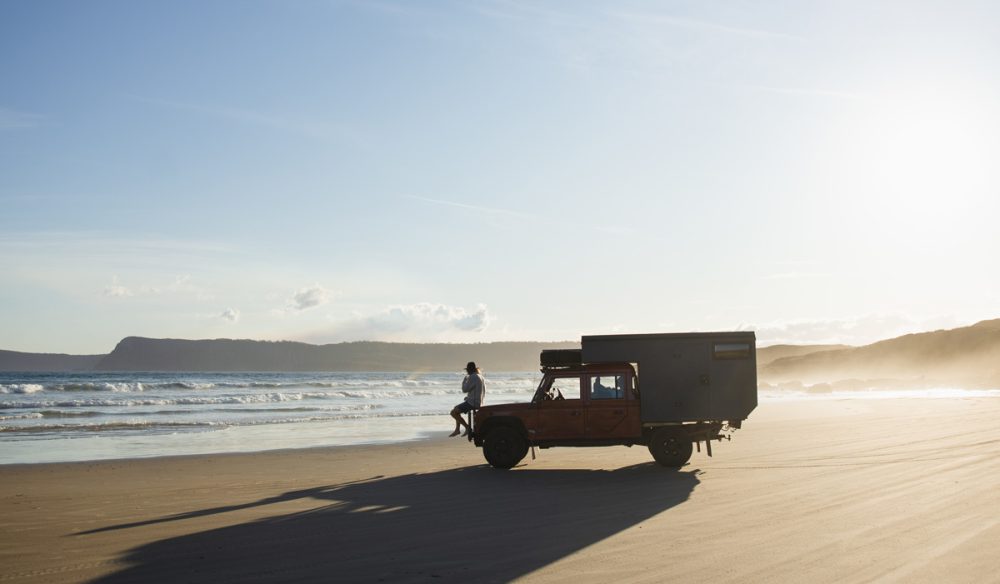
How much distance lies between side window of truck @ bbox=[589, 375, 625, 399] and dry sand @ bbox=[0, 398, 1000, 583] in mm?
1446

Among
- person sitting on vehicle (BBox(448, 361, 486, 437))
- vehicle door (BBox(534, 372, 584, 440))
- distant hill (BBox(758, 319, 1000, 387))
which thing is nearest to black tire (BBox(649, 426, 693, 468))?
vehicle door (BBox(534, 372, 584, 440))

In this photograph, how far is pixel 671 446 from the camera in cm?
1594

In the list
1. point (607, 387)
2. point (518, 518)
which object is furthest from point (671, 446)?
point (518, 518)

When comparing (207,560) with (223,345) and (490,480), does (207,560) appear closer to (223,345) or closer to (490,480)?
(490,480)


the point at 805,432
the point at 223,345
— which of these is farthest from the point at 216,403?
the point at 223,345

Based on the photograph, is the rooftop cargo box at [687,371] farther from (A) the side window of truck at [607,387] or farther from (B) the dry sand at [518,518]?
(B) the dry sand at [518,518]

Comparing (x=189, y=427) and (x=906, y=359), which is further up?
(x=906, y=359)

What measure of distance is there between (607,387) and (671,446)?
162 cm

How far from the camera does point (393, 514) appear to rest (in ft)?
37.3

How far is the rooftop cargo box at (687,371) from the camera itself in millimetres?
15797

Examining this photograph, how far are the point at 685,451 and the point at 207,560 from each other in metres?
9.75

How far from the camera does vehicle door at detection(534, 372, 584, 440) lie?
1603 cm

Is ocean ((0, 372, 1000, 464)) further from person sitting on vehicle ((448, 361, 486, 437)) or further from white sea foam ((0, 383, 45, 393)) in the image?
white sea foam ((0, 383, 45, 393))

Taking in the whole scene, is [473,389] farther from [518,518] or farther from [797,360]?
[797,360]
